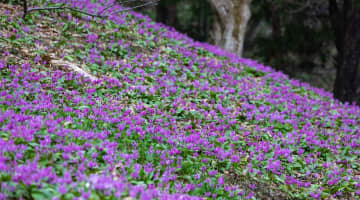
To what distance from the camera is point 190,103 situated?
8.25 metres

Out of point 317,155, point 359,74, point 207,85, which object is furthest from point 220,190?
point 359,74

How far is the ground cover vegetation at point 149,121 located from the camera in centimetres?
423

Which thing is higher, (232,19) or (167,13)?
(167,13)

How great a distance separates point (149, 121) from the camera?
271 inches

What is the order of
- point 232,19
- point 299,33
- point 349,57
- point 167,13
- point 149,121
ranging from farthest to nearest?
point 167,13
point 299,33
point 232,19
point 349,57
point 149,121

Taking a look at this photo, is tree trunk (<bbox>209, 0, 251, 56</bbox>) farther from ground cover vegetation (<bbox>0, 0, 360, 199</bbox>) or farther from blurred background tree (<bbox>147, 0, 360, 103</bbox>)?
ground cover vegetation (<bbox>0, 0, 360, 199</bbox>)

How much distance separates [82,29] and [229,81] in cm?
502

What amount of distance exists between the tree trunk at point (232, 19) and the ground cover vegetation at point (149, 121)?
3320mm

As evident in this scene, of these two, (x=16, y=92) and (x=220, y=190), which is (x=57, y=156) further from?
(x=16, y=92)

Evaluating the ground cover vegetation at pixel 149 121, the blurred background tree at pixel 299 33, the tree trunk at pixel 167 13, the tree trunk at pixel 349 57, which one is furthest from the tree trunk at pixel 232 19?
the tree trunk at pixel 167 13

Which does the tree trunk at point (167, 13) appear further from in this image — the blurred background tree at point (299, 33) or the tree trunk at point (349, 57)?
the tree trunk at point (349, 57)

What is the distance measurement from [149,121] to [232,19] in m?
10.1

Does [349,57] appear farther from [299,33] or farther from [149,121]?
[149,121]

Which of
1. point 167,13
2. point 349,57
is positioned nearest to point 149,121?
point 349,57
